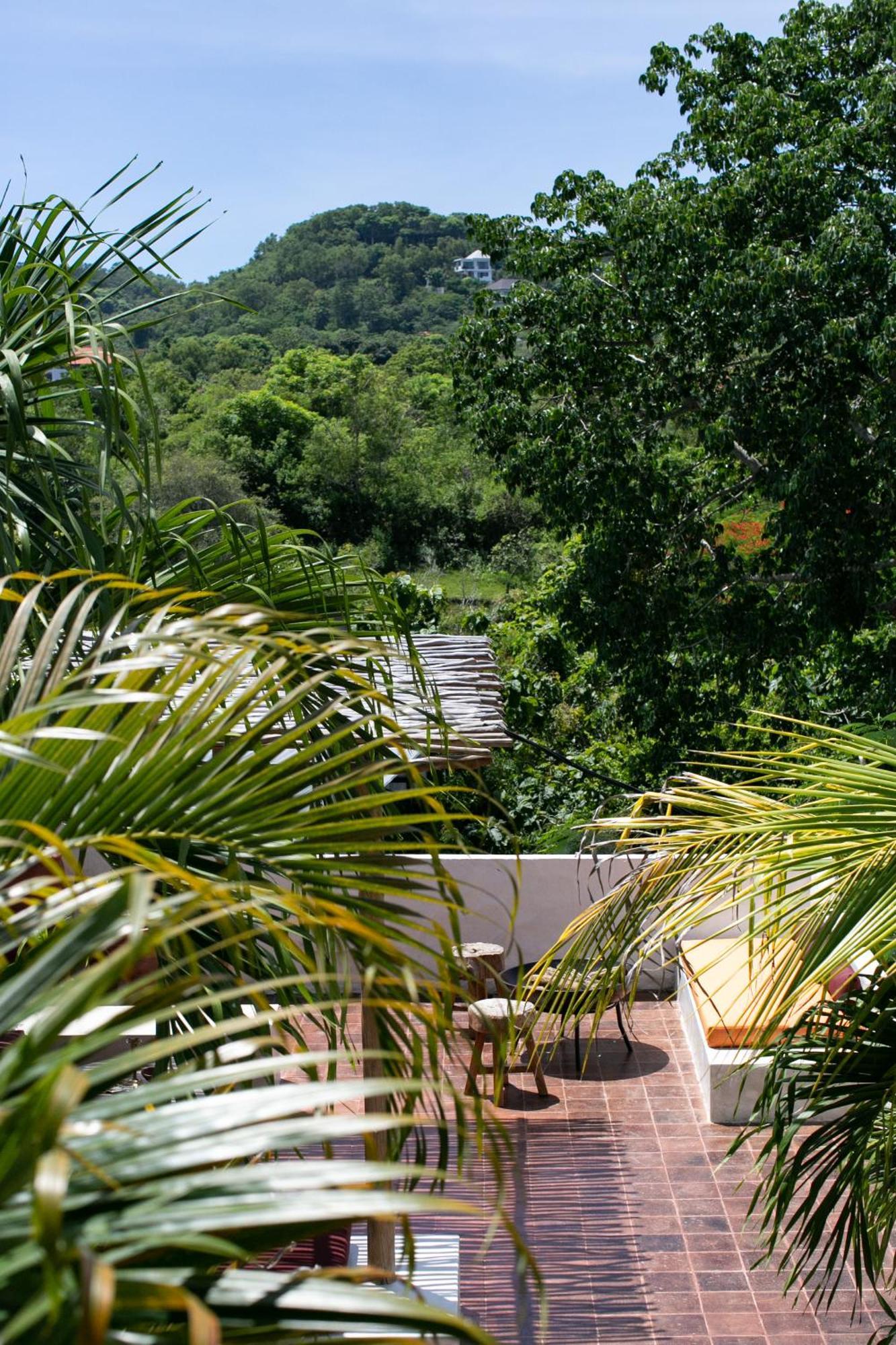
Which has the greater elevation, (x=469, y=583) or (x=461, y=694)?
(x=461, y=694)

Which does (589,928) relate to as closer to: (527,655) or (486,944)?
(486,944)

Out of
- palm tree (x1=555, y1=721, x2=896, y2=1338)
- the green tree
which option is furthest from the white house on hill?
palm tree (x1=555, y1=721, x2=896, y2=1338)

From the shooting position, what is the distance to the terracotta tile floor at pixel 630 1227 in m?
4.87

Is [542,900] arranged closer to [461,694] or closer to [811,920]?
[461,694]

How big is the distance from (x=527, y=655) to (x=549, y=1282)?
10.4m

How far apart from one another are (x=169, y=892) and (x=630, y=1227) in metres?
4.28

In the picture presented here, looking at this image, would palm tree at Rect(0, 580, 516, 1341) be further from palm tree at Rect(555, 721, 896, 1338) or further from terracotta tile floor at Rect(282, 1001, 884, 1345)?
terracotta tile floor at Rect(282, 1001, 884, 1345)

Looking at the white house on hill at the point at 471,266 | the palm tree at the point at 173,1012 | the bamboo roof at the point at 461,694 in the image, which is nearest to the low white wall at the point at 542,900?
the bamboo roof at the point at 461,694

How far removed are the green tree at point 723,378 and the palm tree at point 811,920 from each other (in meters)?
7.87

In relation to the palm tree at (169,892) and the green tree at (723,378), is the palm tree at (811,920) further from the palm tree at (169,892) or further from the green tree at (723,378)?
the green tree at (723,378)

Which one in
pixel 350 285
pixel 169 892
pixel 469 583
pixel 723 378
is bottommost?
pixel 469 583

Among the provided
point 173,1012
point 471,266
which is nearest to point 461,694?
point 173,1012

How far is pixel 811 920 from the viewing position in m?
2.72

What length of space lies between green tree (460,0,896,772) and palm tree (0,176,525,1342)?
27.3 ft
